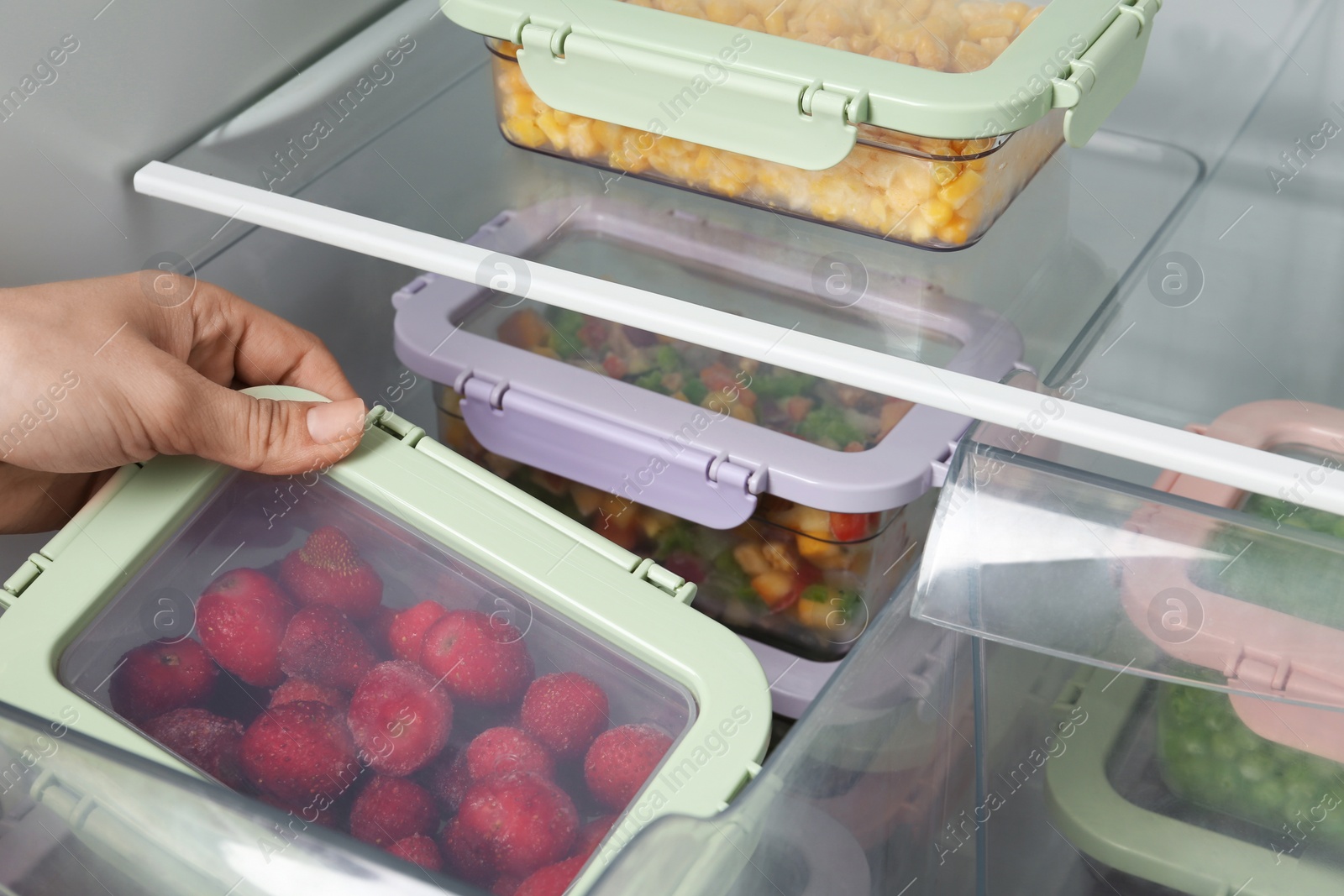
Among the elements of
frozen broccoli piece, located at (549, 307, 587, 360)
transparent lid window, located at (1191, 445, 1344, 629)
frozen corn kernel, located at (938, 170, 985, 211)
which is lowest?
transparent lid window, located at (1191, 445, 1344, 629)

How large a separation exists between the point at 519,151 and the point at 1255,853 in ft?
2.29

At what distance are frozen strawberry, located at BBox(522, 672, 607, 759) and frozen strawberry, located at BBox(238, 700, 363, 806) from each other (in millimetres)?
101

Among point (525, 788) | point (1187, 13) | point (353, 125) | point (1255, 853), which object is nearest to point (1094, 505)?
point (1255, 853)

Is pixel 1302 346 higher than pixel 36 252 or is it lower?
lower

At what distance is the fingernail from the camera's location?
76 cm

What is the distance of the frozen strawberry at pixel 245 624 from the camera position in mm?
704

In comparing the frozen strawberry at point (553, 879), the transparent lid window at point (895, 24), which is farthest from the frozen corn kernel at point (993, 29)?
the frozen strawberry at point (553, 879)

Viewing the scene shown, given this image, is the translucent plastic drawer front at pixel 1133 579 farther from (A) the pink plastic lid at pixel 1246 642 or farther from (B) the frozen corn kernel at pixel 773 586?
(B) the frozen corn kernel at pixel 773 586

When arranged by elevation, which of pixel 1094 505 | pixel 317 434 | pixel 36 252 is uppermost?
pixel 36 252

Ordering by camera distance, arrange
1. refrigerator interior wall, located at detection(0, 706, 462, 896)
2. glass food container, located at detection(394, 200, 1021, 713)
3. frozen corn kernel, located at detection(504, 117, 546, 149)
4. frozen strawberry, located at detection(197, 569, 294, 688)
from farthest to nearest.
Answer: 1. frozen corn kernel, located at detection(504, 117, 546, 149)
2. glass food container, located at detection(394, 200, 1021, 713)
3. frozen strawberry, located at detection(197, 569, 294, 688)
4. refrigerator interior wall, located at detection(0, 706, 462, 896)

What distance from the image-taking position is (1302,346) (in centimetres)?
104

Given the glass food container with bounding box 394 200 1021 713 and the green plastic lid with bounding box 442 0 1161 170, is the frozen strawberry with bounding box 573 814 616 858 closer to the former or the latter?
the glass food container with bounding box 394 200 1021 713

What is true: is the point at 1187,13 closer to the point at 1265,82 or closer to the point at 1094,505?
the point at 1265,82

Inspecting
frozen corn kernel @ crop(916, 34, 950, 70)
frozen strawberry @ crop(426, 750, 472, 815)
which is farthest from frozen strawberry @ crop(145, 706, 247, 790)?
frozen corn kernel @ crop(916, 34, 950, 70)
